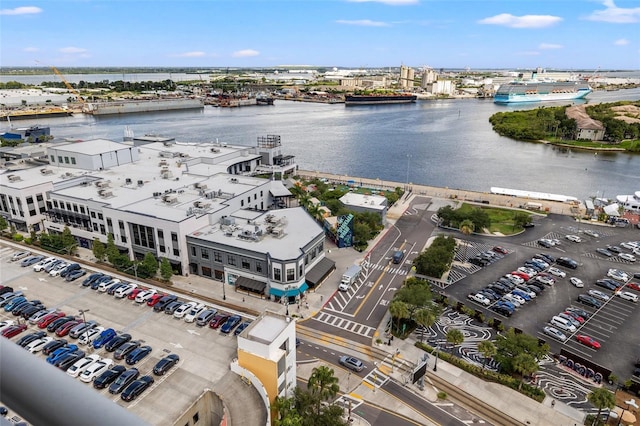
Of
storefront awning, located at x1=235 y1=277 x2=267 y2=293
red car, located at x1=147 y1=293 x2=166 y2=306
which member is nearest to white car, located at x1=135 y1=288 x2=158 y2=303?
red car, located at x1=147 y1=293 x2=166 y2=306

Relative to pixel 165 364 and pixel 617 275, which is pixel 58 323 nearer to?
pixel 165 364

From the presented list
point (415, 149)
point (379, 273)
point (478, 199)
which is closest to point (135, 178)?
point (379, 273)

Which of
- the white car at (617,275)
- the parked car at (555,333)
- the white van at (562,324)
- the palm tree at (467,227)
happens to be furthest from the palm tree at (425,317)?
the white car at (617,275)

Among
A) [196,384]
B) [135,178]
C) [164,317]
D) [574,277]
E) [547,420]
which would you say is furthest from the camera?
[135,178]

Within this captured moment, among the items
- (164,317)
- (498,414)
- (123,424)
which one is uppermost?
(123,424)

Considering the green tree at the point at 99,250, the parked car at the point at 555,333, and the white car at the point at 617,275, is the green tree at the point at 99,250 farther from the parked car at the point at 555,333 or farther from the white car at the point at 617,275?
the white car at the point at 617,275

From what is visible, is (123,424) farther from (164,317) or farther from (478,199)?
(478,199)

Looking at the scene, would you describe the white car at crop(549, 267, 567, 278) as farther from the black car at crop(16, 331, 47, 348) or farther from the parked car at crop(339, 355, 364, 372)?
the black car at crop(16, 331, 47, 348)
